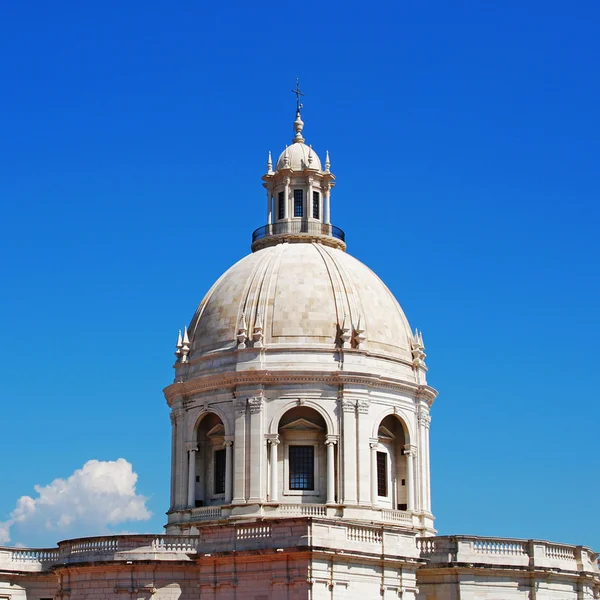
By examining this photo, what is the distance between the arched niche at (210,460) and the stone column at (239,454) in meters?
1.98

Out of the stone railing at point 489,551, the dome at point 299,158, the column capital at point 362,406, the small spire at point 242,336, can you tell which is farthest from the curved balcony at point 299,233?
the stone railing at point 489,551

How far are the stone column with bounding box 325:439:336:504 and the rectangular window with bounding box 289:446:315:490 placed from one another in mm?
1050

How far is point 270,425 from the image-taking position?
64625 millimetres

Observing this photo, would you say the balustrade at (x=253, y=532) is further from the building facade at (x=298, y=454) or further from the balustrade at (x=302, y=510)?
the balustrade at (x=302, y=510)


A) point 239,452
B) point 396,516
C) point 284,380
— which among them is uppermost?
point 284,380

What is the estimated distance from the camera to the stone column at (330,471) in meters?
63.5

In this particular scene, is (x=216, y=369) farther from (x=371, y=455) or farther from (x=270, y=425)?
(x=371, y=455)

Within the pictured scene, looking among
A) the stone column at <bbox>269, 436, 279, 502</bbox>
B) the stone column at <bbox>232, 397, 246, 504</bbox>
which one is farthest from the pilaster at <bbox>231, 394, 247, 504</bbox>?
the stone column at <bbox>269, 436, 279, 502</bbox>

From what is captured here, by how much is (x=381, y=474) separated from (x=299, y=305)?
9.22m

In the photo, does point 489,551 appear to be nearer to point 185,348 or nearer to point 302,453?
point 302,453

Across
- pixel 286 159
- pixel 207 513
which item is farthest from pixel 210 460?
pixel 286 159

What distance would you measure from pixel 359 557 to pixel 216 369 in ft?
52.9

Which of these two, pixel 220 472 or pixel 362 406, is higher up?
pixel 362 406

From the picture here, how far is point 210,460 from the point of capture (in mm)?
67500
